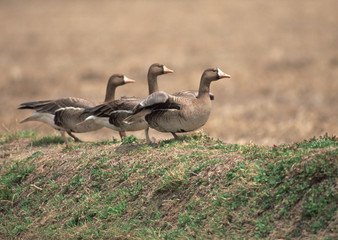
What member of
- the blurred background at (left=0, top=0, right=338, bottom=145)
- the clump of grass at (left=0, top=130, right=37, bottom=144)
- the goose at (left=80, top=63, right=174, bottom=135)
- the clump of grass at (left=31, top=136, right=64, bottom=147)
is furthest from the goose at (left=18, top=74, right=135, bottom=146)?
the blurred background at (left=0, top=0, right=338, bottom=145)

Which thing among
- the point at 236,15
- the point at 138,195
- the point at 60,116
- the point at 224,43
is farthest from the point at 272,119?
the point at 236,15

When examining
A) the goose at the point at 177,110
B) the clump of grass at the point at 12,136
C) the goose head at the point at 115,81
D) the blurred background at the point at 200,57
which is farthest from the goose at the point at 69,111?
the goose at the point at 177,110

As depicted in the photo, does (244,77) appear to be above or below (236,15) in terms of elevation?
below

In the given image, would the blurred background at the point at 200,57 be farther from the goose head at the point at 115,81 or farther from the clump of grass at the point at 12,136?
the goose head at the point at 115,81

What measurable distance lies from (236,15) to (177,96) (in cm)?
2787

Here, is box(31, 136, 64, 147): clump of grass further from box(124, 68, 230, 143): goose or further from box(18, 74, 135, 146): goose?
box(124, 68, 230, 143): goose

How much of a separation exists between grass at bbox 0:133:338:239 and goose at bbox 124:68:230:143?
1.16 feet

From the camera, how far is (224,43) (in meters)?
30.5

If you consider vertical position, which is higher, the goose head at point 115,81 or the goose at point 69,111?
the goose head at point 115,81

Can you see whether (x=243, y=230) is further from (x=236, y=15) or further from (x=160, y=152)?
(x=236, y=15)

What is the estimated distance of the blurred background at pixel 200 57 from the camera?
57.8 ft

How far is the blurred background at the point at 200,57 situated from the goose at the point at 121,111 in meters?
2.44

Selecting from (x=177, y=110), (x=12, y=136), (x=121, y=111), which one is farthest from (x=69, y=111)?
(x=177, y=110)

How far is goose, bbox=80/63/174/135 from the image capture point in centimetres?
1041
